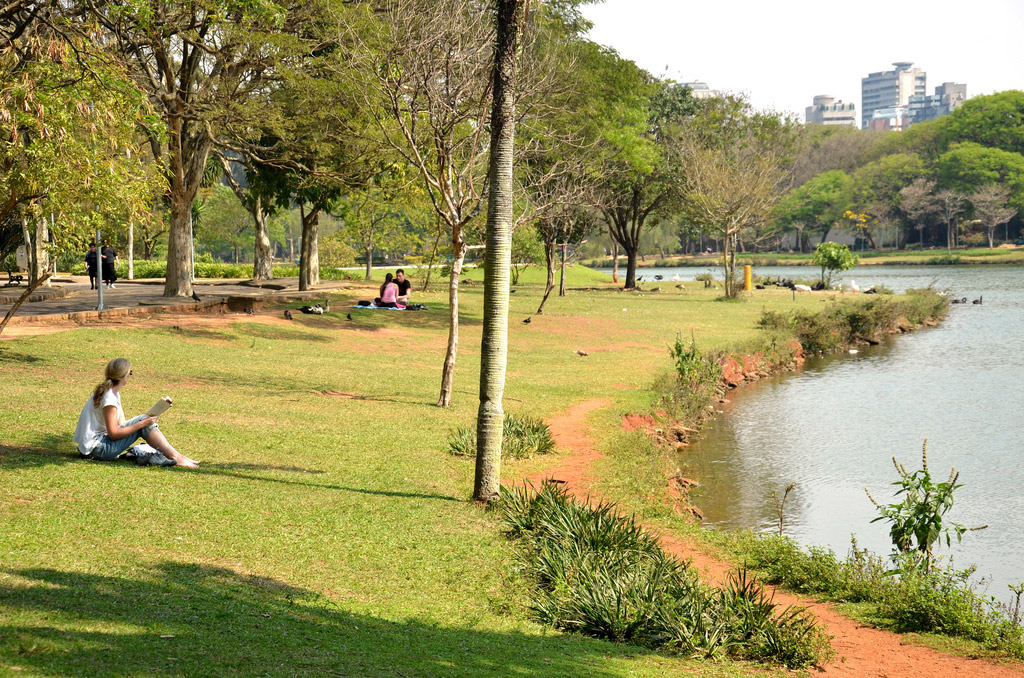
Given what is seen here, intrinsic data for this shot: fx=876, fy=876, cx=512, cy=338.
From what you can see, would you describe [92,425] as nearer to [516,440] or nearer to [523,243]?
[516,440]

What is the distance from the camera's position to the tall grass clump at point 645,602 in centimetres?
712

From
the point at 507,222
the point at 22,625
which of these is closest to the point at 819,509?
the point at 507,222

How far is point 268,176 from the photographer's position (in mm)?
27016

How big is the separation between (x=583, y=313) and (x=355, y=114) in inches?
564

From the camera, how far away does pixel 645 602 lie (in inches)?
296

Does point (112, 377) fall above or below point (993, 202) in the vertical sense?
below

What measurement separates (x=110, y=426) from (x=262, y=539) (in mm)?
2785

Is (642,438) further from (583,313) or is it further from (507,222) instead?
(583,313)

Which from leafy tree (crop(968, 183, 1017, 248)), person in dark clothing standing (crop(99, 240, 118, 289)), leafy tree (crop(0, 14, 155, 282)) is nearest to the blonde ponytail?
leafy tree (crop(0, 14, 155, 282))

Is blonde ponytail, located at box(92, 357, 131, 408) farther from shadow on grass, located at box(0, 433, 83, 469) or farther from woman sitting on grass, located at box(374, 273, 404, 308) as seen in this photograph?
woman sitting on grass, located at box(374, 273, 404, 308)

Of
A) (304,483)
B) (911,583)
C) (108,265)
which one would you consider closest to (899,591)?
(911,583)

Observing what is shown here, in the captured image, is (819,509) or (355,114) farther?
(355,114)

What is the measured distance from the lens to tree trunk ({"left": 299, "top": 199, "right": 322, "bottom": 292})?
33156mm

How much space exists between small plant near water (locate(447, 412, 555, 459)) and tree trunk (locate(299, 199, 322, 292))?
18.3m
